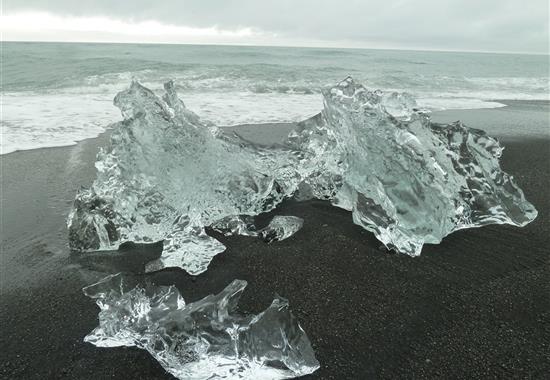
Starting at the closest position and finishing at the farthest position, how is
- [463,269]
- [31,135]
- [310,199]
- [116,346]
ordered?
[116,346], [463,269], [310,199], [31,135]

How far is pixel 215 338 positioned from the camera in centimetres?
178

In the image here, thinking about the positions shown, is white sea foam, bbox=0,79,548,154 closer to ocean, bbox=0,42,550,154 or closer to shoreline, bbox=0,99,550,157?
ocean, bbox=0,42,550,154

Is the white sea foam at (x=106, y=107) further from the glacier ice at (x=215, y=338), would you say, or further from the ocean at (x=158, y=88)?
the glacier ice at (x=215, y=338)

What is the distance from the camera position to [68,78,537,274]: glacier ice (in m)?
2.88

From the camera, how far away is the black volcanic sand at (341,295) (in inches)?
70.2

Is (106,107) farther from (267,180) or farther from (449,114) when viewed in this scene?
(449,114)

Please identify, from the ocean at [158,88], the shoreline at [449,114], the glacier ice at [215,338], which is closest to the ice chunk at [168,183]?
the glacier ice at [215,338]

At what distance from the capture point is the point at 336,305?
7.18ft

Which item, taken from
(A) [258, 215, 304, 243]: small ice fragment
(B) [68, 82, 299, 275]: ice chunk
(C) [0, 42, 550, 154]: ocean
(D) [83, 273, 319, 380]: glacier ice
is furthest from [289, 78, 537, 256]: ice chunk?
(C) [0, 42, 550, 154]: ocean

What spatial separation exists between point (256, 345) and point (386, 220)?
1602 mm

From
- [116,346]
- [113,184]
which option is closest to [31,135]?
[113,184]

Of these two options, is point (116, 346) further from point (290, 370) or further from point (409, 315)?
point (409, 315)

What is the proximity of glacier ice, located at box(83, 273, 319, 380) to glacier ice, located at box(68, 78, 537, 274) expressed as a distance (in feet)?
2.37

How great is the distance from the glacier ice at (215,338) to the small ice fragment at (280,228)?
3.21 feet
